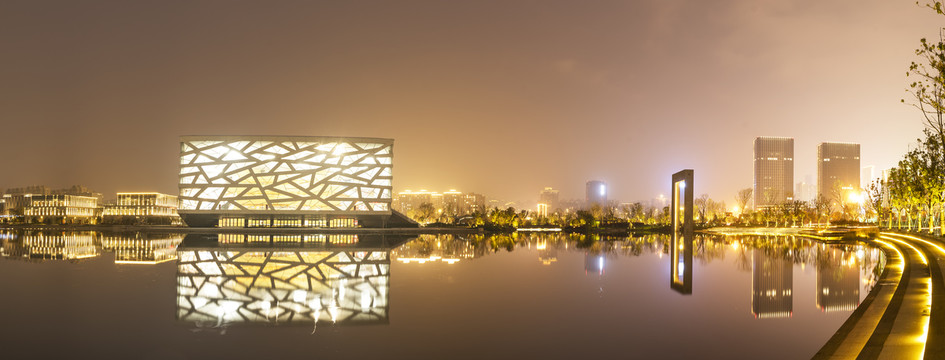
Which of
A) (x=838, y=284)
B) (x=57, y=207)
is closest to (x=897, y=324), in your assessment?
(x=838, y=284)

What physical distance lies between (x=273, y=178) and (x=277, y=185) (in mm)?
1065

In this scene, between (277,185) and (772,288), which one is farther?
(277,185)

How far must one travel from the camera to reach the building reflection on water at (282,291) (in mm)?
11945

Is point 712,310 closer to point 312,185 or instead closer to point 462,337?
point 462,337

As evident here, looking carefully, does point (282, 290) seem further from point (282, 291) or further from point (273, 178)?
point (273, 178)

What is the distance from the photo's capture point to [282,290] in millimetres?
15539

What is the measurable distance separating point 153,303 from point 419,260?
512 inches

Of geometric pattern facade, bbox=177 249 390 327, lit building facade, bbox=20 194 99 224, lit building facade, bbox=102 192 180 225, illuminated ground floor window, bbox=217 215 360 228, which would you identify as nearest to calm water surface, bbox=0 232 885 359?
geometric pattern facade, bbox=177 249 390 327

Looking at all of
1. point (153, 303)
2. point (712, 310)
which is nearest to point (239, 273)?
point (153, 303)

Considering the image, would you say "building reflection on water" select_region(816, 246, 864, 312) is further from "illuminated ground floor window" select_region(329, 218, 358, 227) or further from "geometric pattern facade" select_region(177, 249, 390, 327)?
"illuminated ground floor window" select_region(329, 218, 358, 227)

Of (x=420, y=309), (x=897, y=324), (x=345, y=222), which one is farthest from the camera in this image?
(x=345, y=222)

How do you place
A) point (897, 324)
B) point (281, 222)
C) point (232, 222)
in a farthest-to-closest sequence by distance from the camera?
point (281, 222)
point (232, 222)
point (897, 324)

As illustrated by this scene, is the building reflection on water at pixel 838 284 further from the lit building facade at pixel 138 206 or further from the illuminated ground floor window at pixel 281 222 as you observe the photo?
the lit building facade at pixel 138 206

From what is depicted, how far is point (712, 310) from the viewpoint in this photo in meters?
13.2
